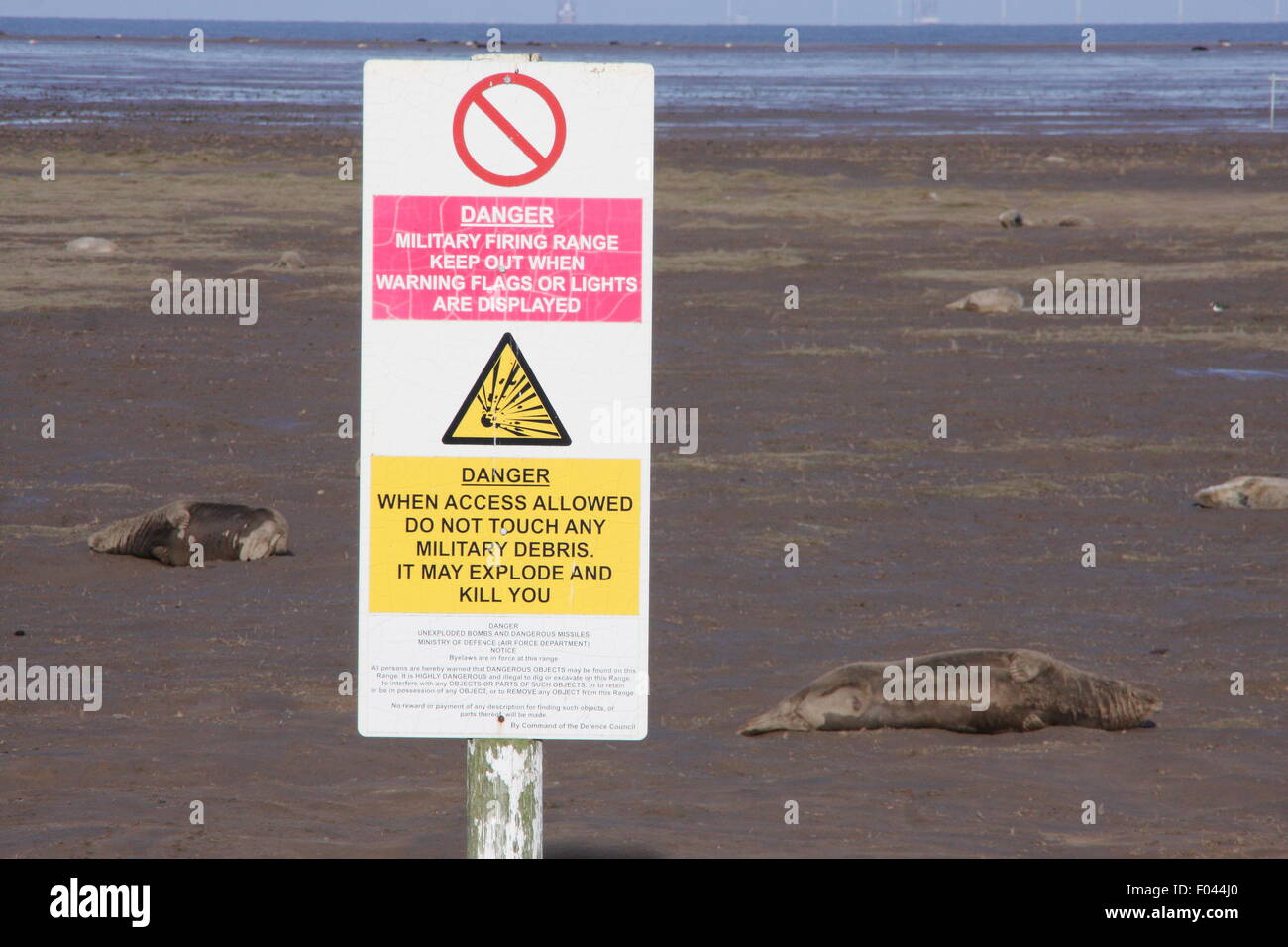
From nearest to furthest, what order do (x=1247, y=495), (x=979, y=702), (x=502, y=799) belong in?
1. (x=502, y=799)
2. (x=979, y=702)
3. (x=1247, y=495)

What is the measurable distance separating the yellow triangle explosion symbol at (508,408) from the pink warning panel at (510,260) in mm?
93

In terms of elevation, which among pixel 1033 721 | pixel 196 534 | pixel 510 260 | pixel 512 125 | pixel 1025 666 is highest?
pixel 512 125

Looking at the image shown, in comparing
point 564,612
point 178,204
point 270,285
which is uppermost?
point 178,204

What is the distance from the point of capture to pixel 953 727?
716cm

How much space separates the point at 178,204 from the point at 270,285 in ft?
33.6

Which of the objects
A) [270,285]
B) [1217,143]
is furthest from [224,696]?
[1217,143]

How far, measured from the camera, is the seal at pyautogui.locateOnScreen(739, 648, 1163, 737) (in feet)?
23.5

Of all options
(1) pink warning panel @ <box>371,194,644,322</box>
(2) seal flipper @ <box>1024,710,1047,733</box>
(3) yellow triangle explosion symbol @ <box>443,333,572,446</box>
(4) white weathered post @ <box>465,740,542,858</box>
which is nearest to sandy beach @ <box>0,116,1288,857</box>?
(2) seal flipper @ <box>1024,710,1047,733</box>

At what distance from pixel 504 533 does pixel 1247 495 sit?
902 centimetres

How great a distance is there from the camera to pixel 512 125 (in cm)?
345

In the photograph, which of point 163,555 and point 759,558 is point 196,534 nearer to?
point 163,555

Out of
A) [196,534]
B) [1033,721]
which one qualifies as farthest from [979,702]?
[196,534]

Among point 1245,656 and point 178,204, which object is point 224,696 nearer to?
point 1245,656

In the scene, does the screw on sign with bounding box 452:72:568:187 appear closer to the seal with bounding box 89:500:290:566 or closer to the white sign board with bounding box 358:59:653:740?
the white sign board with bounding box 358:59:653:740
